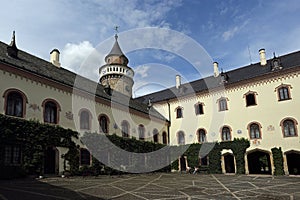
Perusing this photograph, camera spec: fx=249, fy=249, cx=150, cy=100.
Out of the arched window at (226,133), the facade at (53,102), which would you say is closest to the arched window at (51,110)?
the facade at (53,102)

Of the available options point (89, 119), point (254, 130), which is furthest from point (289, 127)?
point (89, 119)

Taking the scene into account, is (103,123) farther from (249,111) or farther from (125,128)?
(249,111)

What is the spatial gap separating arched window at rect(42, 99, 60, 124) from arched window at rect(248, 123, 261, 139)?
19595mm

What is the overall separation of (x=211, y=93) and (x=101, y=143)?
15549 millimetres

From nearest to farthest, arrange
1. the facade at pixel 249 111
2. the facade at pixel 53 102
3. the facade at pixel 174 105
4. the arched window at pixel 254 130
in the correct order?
1. the facade at pixel 53 102
2. the facade at pixel 174 105
3. the facade at pixel 249 111
4. the arched window at pixel 254 130

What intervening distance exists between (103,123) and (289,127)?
18.0m

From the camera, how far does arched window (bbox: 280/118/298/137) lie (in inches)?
945

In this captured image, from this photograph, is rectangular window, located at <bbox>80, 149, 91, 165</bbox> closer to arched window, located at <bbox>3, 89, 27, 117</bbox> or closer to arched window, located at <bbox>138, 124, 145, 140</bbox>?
arched window, located at <bbox>3, 89, 27, 117</bbox>

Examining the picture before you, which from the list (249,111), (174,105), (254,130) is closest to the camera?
(254,130)

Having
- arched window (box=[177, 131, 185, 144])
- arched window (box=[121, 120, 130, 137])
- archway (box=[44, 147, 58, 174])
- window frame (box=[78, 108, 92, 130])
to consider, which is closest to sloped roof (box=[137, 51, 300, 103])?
arched window (box=[177, 131, 185, 144])

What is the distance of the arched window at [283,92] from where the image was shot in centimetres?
2478

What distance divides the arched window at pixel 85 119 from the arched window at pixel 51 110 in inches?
92.5

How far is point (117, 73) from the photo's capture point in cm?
3534

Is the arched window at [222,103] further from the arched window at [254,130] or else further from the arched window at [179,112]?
the arched window at [179,112]
